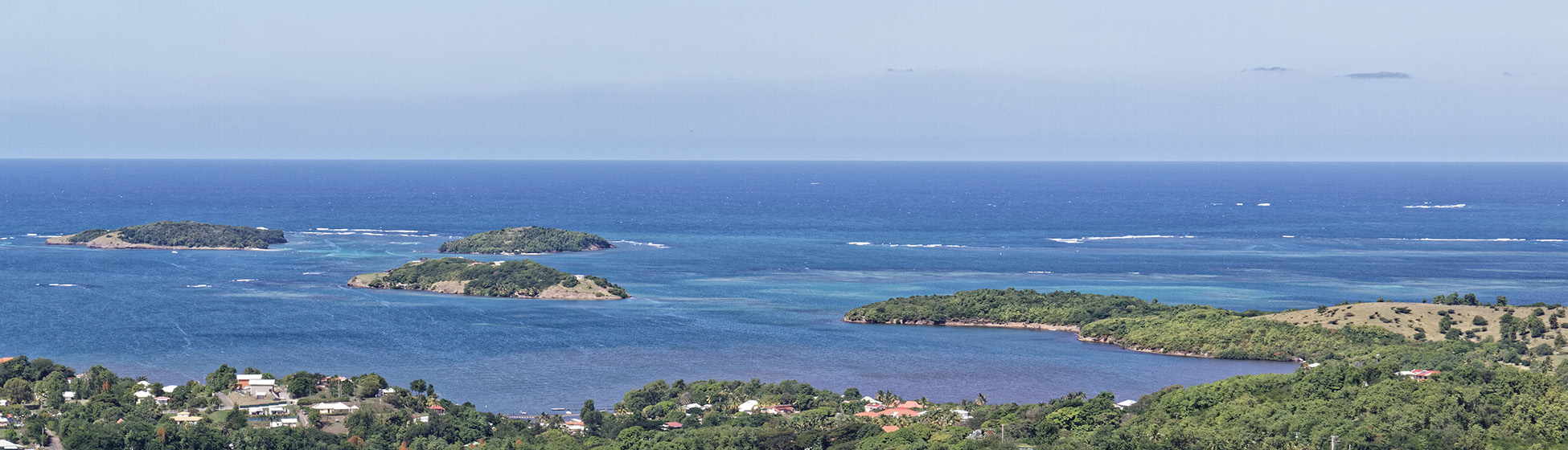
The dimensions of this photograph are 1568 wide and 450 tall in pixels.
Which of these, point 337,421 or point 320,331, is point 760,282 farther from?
point 337,421

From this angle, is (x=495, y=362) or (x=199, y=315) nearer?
(x=495, y=362)

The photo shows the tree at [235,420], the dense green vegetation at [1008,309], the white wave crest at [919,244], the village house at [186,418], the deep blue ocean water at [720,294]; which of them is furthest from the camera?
the white wave crest at [919,244]

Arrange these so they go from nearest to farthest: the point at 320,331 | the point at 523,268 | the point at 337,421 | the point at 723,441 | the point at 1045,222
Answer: the point at 723,441, the point at 337,421, the point at 320,331, the point at 523,268, the point at 1045,222

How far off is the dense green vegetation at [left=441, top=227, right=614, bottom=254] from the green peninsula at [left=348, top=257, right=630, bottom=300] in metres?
19.8

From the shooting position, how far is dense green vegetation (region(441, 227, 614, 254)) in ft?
423

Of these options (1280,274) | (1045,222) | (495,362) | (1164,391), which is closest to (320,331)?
(495,362)

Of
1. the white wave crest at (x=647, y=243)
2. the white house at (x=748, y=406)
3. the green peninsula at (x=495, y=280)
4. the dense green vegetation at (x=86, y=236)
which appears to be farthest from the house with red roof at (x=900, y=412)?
the dense green vegetation at (x=86, y=236)

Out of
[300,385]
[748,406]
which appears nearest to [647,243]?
[300,385]

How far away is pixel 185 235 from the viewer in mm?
134875

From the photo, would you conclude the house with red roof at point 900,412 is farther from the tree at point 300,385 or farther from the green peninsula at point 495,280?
the green peninsula at point 495,280

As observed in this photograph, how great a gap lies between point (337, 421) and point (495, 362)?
56.5 ft

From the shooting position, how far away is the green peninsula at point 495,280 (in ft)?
327

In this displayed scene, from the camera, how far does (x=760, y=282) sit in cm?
10644

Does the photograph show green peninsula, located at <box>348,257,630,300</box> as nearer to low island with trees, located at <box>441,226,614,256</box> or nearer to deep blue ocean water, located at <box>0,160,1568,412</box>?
deep blue ocean water, located at <box>0,160,1568,412</box>
